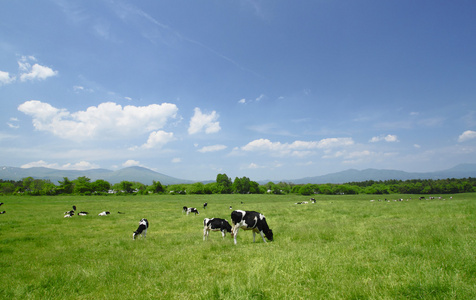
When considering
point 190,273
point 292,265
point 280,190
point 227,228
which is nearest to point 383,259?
point 292,265

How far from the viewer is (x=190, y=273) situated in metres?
6.51

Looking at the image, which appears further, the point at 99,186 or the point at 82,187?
the point at 99,186

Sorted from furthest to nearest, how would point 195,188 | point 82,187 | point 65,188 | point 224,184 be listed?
point 224,184 < point 195,188 < point 65,188 < point 82,187

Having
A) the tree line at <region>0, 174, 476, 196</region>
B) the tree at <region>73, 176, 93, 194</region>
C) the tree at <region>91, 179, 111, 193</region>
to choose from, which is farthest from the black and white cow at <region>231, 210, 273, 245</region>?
the tree at <region>91, 179, 111, 193</region>

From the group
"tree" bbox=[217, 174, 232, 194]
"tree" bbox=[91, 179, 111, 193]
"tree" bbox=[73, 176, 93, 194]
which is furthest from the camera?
"tree" bbox=[217, 174, 232, 194]

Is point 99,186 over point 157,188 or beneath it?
over

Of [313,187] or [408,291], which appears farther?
[313,187]

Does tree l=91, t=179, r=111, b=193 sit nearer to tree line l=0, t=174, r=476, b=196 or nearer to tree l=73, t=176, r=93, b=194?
tree line l=0, t=174, r=476, b=196

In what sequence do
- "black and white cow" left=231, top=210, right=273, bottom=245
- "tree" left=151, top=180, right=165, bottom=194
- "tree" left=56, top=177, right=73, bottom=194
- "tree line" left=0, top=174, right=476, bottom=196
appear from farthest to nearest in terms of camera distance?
"tree" left=151, top=180, right=165, bottom=194 < "tree line" left=0, top=174, right=476, bottom=196 < "tree" left=56, top=177, right=73, bottom=194 < "black and white cow" left=231, top=210, right=273, bottom=245

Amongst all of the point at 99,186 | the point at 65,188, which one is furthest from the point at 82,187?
the point at 65,188

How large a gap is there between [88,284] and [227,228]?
9.68 metres

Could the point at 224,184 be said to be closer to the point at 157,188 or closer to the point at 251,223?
the point at 157,188

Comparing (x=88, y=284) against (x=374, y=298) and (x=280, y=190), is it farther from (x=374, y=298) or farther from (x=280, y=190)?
(x=280, y=190)

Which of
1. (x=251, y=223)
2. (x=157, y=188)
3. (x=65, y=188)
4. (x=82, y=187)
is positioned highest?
(x=251, y=223)
